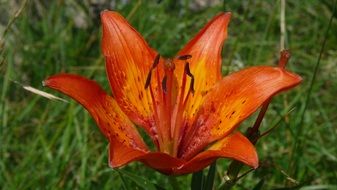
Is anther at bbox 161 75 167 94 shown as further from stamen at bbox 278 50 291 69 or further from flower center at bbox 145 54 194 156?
stamen at bbox 278 50 291 69

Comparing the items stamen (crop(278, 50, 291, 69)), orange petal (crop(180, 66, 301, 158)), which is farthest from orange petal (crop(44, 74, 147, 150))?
stamen (crop(278, 50, 291, 69))

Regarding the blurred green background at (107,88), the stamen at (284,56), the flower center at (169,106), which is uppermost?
the stamen at (284,56)

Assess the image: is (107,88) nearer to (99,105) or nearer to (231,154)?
(99,105)

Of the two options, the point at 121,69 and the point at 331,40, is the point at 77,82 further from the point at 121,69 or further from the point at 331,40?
the point at 331,40

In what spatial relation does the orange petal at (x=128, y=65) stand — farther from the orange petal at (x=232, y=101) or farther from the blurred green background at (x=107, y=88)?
the blurred green background at (x=107, y=88)

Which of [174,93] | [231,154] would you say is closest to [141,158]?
[231,154]

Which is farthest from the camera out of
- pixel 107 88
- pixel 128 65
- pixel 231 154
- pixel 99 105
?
pixel 107 88

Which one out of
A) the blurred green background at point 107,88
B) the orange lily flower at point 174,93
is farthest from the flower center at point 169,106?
the blurred green background at point 107,88
